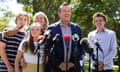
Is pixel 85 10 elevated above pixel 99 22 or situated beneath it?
elevated above

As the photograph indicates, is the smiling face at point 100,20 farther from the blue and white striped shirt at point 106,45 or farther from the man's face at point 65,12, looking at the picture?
the man's face at point 65,12

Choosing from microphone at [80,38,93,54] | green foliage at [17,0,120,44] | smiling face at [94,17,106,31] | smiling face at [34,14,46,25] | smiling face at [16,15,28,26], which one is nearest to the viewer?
microphone at [80,38,93,54]

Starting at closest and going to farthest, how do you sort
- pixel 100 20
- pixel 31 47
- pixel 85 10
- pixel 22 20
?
pixel 31 47 → pixel 100 20 → pixel 22 20 → pixel 85 10

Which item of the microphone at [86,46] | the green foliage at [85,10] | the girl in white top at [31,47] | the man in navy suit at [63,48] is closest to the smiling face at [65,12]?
the man in navy suit at [63,48]

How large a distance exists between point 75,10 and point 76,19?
69 centimetres

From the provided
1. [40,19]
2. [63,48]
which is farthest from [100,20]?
[40,19]

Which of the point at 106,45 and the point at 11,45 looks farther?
the point at 11,45

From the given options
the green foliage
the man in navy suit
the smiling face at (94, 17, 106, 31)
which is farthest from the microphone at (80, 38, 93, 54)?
the green foliage

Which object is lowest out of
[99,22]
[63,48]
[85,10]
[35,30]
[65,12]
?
[63,48]

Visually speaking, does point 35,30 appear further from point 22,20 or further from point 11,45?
point 11,45

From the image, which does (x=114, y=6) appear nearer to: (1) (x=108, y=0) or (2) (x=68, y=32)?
(1) (x=108, y=0)

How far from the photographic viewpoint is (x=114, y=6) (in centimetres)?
2542

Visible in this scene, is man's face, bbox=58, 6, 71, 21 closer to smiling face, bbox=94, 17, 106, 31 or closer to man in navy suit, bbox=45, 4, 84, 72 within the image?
man in navy suit, bbox=45, 4, 84, 72

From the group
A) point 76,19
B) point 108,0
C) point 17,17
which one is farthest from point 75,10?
point 17,17
